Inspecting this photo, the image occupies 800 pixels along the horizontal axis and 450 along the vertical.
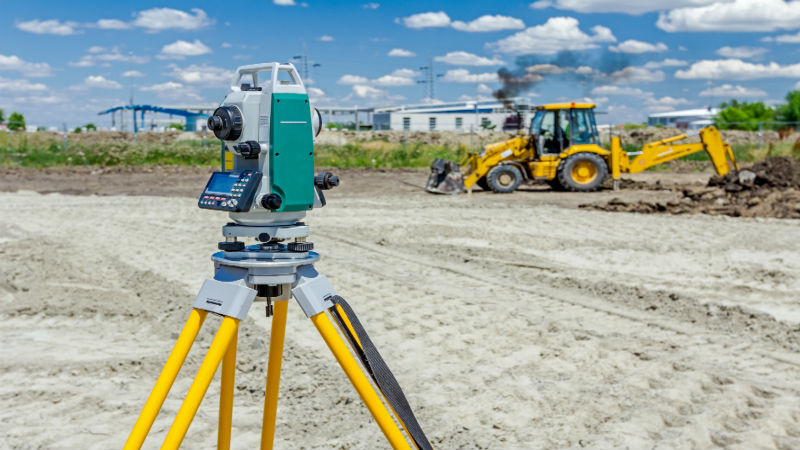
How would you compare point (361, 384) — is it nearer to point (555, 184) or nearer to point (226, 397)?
point (226, 397)

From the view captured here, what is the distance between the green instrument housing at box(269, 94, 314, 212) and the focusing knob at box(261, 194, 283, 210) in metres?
0.02

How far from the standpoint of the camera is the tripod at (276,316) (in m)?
1.85

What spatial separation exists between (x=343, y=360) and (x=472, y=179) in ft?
51.1

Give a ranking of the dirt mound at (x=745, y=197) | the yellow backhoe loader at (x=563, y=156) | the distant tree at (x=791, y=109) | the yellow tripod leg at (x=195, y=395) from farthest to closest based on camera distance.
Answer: the distant tree at (x=791, y=109) < the yellow backhoe loader at (x=563, y=156) < the dirt mound at (x=745, y=197) < the yellow tripod leg at (x=195, y=395)

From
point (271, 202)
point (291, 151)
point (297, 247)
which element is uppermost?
point (291, 151)

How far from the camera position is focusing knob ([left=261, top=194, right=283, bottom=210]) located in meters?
1.93

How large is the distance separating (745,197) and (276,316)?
13827 mm

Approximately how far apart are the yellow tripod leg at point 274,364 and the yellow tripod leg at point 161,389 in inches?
9.9

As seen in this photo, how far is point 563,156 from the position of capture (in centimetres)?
1736

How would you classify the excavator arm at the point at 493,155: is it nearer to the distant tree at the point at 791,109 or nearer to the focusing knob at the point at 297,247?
the focusing knob at the point at 297,247

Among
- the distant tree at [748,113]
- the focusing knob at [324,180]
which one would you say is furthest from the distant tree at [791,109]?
the focusing knob at [324,180]

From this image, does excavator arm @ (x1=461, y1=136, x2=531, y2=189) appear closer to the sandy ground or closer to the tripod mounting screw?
the sandy ground

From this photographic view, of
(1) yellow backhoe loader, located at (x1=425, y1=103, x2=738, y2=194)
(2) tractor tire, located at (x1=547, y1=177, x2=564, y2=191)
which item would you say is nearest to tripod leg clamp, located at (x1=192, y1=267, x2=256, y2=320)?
(1) yellow backhoe loader, located at (x1=425, y1=103, x2=738, y2=194)

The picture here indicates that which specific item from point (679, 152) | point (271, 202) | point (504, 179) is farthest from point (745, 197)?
point (271, 202)
